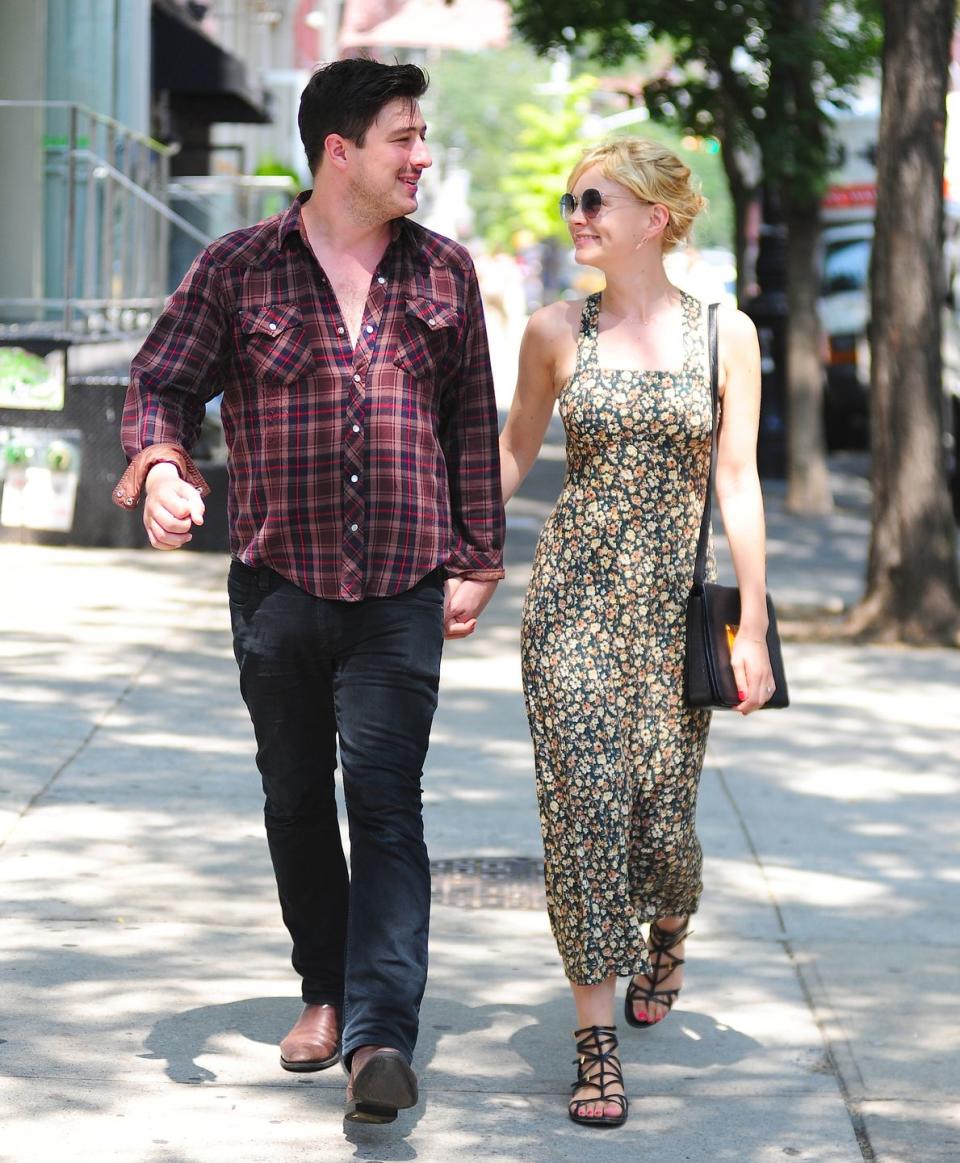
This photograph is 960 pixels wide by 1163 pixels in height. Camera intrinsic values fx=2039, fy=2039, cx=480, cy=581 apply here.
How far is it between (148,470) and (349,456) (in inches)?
14.7

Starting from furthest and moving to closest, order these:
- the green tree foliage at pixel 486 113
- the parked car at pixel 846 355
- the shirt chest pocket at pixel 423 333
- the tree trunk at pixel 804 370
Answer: the green tree foliage at pixel 486 113
the parked car at pixel 846 355
the tree trunk at pixel 804 370
the shirt chest pocket at pixel 423 333

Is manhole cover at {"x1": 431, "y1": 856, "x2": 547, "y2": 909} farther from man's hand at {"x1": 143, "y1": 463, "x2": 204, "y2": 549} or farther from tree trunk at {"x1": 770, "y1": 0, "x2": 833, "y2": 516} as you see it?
tree trunk at {"x1": 770, "y1": 0, "x2": 833, "y2": 516}

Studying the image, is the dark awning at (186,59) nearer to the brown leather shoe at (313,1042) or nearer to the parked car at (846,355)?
the parked car at (846,355)

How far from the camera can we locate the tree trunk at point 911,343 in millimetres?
10055

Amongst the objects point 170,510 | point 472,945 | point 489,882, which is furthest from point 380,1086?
point 489,882

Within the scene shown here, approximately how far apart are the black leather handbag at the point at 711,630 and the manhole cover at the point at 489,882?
153 centimetres

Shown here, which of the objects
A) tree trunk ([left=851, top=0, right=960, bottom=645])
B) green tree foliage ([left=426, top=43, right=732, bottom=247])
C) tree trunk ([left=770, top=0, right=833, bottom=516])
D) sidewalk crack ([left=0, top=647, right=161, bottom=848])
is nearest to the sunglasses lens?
sidewalk crack ([left=0, top=647, right=161, bottom=848])

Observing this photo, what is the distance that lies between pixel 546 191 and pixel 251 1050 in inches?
2479

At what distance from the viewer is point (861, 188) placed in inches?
1048

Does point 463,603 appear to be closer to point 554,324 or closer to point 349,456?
point 349,456

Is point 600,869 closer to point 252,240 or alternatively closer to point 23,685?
point 252,240

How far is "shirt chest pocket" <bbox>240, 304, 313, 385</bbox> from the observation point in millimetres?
3805

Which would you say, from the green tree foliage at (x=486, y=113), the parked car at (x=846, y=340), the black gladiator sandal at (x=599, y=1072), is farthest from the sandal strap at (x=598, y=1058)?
the green tree foliage at (x=486, y=113)

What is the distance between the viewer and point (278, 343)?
12.5ft
